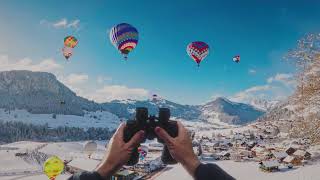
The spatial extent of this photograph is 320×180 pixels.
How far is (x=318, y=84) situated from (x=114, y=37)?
88.4ft

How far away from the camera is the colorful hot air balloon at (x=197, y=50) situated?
50500 millimetres

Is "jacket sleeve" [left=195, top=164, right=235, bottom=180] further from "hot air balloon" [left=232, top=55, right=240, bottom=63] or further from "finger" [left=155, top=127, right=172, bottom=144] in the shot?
"hot air balloon" [left=232, top=55, right=240, bottom=63]

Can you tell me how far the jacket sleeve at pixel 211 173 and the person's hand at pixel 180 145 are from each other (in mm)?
239

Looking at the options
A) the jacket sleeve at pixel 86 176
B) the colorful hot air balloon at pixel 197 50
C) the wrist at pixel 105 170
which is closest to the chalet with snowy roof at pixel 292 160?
the colorful hot air balloon at pixel 197 50

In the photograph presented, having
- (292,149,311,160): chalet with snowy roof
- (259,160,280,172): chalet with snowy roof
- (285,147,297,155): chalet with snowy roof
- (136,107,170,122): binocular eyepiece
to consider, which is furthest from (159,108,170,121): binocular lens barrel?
(285,147,297,155): chalet with snowy roof

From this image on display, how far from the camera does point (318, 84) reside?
2278cm

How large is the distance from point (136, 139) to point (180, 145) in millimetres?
369

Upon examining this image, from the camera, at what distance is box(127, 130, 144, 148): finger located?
10.6ft

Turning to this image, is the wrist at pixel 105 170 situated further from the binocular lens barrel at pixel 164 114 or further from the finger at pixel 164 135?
the binocular lens barrel at pixel 164 114

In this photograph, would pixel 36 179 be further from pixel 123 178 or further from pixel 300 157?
pixel 300 157

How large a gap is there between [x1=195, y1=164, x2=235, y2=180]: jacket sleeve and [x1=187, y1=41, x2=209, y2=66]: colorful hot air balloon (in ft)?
157

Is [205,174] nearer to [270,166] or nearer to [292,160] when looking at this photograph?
[270,166]

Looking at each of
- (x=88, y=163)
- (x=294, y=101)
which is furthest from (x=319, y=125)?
(x=88, y=163)

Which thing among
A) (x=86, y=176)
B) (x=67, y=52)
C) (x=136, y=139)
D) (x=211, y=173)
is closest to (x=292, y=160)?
(x=67, y=52)
